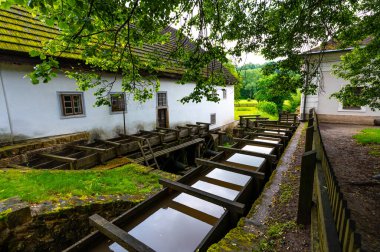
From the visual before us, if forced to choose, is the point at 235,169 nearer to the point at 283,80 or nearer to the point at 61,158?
the point at 283,80

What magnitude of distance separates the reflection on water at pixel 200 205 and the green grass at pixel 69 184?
1577mm

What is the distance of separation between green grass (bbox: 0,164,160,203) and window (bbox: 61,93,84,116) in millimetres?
3131

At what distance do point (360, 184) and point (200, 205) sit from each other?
4.00 metres

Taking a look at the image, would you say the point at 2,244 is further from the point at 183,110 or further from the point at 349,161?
the point at 183,110

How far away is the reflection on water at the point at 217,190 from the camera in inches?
151

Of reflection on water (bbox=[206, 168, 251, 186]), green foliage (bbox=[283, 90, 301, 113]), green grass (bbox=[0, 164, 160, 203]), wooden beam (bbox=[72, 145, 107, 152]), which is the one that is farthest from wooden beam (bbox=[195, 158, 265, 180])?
green foliage (bbox=[283, 90, 301, 113])

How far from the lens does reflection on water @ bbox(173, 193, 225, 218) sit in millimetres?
3254

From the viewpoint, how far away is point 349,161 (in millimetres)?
5875

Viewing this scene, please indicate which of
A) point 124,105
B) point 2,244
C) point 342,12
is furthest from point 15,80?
point 342,12

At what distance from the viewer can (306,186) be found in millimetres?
2477

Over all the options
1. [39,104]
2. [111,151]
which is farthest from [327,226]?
[39,104]

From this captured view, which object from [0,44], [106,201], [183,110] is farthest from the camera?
[183,110]

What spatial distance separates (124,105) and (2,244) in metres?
7.22

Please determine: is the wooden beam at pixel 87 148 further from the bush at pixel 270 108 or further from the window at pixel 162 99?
the bush at pixel 270 108
